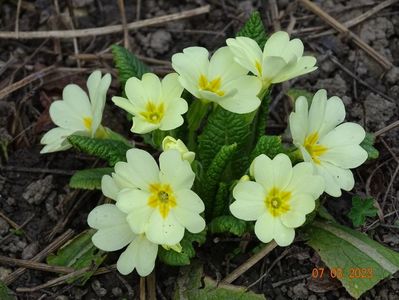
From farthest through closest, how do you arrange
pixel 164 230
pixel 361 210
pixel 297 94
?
1. pixel 297 94
2. pixel 361 210
3. pixel 164 230

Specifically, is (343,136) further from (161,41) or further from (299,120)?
(161,41)

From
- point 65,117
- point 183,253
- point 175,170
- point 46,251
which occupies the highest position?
point 175,170

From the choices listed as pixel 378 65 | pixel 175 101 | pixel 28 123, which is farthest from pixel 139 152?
A: pixel 378 65

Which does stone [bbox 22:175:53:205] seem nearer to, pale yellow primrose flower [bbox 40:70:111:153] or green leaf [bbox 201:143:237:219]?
pale yellow primrose flower [bbox 40:70:111:153]

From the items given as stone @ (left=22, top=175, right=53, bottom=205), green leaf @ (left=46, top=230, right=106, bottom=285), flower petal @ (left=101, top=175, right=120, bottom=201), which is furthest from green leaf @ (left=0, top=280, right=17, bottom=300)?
flower petal @ (left=101, top=175, right=120, bottom=201)

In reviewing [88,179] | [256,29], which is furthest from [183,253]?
[256,29]

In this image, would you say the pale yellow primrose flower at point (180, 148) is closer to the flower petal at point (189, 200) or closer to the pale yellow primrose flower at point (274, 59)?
the flower petal at point (189, 200)

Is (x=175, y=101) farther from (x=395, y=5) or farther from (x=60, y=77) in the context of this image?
(x=395, y=5)
